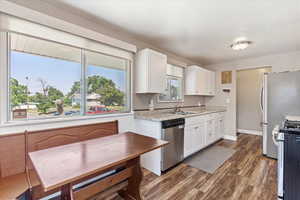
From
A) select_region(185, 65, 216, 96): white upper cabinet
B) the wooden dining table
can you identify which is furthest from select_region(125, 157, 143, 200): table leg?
select_region(185, 65, 216, 96): white upper cabinet

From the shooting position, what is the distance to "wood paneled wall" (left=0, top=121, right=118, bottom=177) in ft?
4.66

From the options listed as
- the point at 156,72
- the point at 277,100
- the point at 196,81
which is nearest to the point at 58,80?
the point at 156,72

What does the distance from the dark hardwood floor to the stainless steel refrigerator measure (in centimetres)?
54

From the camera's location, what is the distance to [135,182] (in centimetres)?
173

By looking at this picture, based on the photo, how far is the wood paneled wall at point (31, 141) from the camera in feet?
4.66

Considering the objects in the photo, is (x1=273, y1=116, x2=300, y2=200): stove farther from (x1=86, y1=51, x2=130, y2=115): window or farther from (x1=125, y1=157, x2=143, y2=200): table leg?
(x1=86, y1=51, x2=130, y2=115): window

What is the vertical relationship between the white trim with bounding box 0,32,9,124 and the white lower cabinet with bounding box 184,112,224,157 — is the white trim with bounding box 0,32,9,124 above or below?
above

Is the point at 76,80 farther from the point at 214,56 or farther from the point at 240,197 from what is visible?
the point at 214,56

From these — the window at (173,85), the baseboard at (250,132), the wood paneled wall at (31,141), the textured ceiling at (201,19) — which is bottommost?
the baseboard at (250,132)

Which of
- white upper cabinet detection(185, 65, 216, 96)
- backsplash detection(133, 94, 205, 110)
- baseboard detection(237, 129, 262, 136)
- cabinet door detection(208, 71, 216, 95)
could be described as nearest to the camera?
backsplash detection(133, 94, 205, 110)

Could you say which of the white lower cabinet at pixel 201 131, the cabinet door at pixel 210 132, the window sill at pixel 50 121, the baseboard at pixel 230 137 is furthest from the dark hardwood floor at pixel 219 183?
the baseboard at pixel 230 137

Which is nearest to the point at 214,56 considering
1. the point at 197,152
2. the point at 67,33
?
the point at 197,152

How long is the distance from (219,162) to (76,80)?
2.91 meters

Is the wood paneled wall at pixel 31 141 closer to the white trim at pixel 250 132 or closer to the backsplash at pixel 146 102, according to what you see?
the backsplash at pixel 146 102
